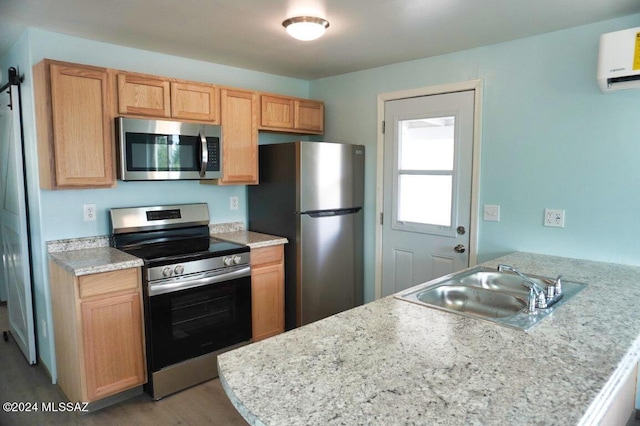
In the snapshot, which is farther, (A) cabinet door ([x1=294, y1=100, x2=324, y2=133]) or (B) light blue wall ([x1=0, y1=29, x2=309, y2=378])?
(A) cabinet door ([x1=294, y1=100, x2=324, y2=133])

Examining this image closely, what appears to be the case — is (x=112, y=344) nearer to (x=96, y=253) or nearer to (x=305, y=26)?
(x=96, y=253)

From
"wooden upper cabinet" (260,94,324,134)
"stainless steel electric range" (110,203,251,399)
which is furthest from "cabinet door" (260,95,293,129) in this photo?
"stainless steel electric range" (110,203,251,399)

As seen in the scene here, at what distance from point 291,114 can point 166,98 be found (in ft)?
3.70

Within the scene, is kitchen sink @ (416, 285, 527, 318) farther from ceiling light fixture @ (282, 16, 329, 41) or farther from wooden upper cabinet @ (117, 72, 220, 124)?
wooden upper cabinet @ (117, 72, 220, 124)

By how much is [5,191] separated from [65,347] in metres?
1.64

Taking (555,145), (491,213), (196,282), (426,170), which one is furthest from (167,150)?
(555,145)

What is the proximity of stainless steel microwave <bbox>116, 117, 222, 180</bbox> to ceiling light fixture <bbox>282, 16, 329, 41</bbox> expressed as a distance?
3.30 feet

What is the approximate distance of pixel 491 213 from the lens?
2926 millimetres

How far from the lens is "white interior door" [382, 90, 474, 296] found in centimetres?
306

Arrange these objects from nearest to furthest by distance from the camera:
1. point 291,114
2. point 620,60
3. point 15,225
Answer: point 620,60 < point 15,225 < point 291,114

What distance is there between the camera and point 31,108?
2.64 m

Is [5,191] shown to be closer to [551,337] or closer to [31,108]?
[31,108]

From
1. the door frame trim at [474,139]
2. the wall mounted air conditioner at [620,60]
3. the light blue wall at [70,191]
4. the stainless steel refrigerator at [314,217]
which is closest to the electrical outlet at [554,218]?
the door frame trim at [474,139]

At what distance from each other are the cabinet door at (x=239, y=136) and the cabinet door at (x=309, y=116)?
471mm
